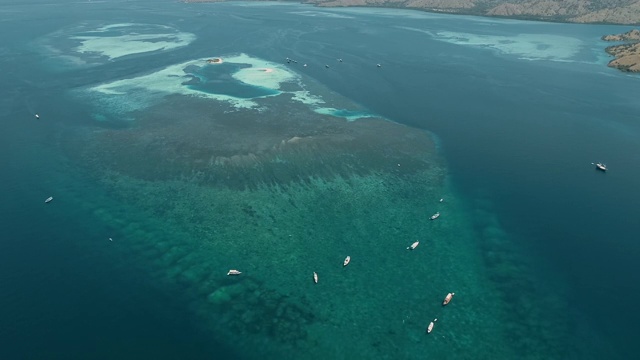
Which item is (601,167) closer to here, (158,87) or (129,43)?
(158,87)

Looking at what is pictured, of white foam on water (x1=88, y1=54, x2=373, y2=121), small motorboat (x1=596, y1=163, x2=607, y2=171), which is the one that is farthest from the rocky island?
white foam on water (x1=88, y1=54, x2=373, y2=121)

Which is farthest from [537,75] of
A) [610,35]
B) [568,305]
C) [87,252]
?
[87,252]

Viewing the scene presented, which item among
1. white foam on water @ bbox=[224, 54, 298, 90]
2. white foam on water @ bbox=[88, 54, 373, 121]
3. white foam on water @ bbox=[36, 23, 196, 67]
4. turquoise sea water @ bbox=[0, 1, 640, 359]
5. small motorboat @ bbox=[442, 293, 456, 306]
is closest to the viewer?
turquoise sea water @ bbox=[0, 1, 640, 359]

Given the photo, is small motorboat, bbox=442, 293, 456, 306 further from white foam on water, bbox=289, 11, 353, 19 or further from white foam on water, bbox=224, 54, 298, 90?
white foam on water, bbox=289, 11, 353, 19

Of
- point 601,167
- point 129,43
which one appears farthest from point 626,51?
point 129,43

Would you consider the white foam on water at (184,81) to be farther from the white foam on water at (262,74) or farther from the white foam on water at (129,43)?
the white foam on water at (129,43)
